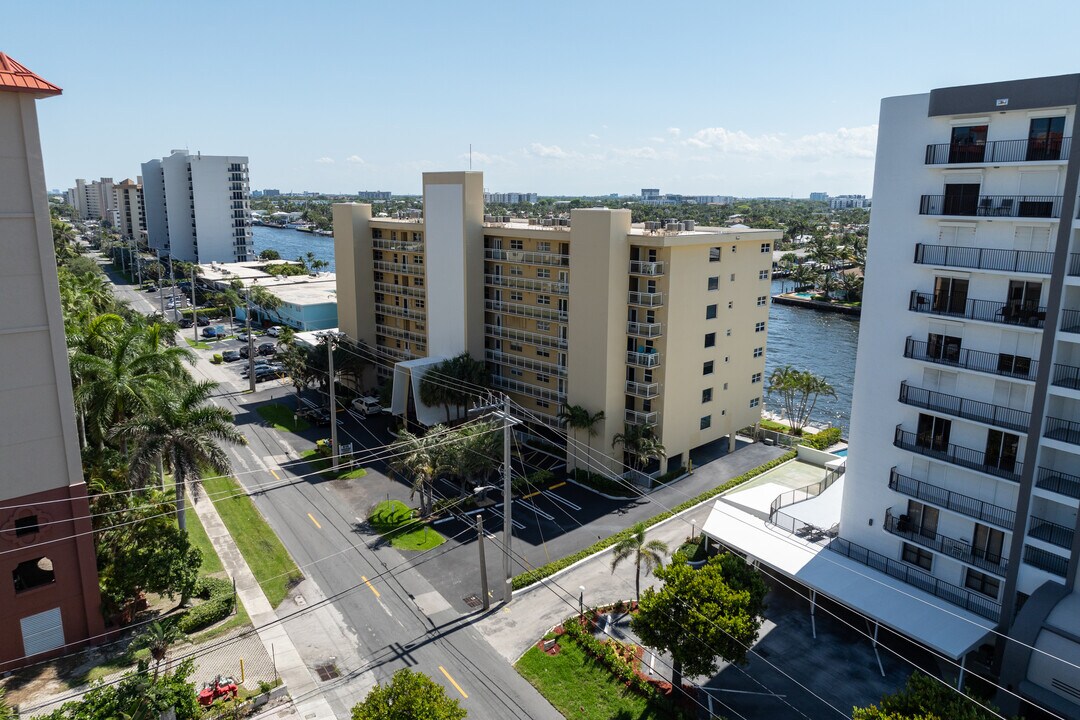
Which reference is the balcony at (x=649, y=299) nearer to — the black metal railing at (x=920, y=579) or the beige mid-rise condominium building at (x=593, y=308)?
the beige mid-rise condominium building at (x=593, y=308)

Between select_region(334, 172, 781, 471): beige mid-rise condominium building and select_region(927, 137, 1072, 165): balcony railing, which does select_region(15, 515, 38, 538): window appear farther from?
select_region(927, 137, 1072, 165): balcony railing

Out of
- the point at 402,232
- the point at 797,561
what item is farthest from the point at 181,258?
the point at 797,561

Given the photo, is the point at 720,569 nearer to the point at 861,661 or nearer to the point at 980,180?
the point at 861,661

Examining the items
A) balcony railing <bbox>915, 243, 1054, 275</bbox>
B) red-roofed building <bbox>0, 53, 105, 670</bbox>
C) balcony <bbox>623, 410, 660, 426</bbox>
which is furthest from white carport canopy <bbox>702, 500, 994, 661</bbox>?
red-roofed building <bbox>0, 53, 105, 670</bbox>

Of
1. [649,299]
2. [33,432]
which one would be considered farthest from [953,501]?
[33,432]

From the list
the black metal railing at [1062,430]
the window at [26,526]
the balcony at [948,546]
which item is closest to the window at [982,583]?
the balcony at [948,546]

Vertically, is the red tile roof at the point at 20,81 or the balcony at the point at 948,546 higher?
the red tile roof at the point at 20,81
